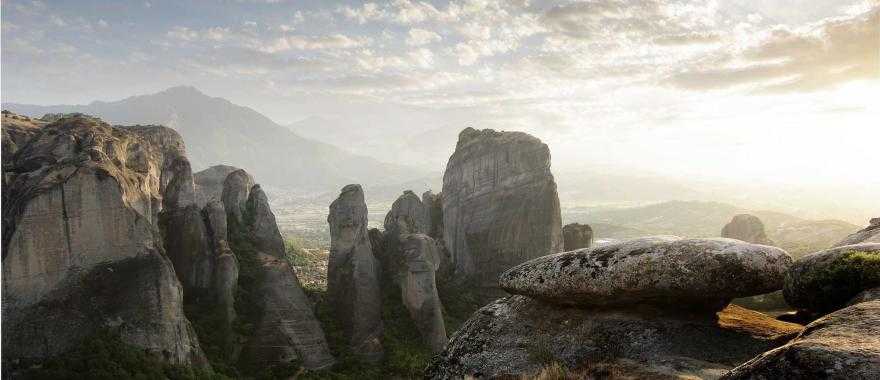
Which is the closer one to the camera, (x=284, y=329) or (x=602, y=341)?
(x=602, y=341)

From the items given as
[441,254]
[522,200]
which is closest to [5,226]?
[441,254]

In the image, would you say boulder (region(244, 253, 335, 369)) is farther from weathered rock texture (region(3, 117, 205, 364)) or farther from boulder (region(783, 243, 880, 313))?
boulder (region(783, 243, 880, 313))

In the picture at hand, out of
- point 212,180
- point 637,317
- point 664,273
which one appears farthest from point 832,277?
point 212,180

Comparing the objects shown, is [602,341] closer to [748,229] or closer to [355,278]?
[355,278]

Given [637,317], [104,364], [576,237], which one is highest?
[637,317]

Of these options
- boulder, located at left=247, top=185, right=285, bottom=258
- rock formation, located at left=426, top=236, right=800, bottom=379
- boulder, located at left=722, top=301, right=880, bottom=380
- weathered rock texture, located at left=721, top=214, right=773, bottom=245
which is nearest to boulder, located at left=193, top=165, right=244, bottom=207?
boulder, located at left=247, top=185, right=285, bottom=258

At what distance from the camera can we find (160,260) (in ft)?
122

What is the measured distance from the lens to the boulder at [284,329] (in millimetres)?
45031

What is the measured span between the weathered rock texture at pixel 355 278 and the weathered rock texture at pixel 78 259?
17143mm

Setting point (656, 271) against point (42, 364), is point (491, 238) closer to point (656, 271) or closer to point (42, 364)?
point (42, 364)

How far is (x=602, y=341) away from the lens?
41.3ft

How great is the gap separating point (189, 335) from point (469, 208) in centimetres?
5106

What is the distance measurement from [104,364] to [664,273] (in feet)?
118

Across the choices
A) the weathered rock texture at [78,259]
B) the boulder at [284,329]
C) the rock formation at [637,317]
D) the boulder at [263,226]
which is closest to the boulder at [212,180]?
the boulder at [263,226]
